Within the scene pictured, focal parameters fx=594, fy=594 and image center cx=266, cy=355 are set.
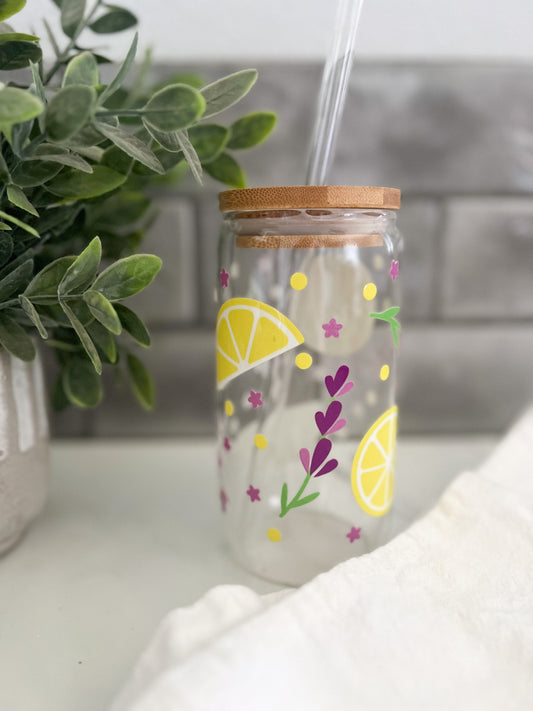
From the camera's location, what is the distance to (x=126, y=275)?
0.27 metres

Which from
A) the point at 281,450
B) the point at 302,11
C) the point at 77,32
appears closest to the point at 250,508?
the point at 281,450

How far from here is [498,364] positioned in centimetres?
56

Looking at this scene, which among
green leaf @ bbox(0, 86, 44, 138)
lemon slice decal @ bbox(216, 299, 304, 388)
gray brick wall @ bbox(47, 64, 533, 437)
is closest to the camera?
green leaf @ bbox(0, 86, 44, 138)

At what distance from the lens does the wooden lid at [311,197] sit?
29cm

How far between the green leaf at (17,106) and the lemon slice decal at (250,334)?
0.47 feet

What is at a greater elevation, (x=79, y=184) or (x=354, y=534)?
(x=79, y=184)

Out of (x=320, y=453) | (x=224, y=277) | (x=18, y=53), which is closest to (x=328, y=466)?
(x=320, y=453)

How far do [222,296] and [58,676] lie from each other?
0.22 m

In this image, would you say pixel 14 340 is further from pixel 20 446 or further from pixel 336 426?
pixel 336 426

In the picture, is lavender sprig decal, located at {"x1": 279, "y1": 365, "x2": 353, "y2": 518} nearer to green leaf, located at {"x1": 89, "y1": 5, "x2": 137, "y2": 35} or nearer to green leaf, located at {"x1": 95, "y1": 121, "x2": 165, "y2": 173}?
green leaf, located at {"x1": 95, "y1": 121, "x2": 165, "y2": 173}

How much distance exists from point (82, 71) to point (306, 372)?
0.27 m

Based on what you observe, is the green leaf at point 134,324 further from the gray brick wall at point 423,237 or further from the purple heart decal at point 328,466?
the gray brick wall at point 423,237

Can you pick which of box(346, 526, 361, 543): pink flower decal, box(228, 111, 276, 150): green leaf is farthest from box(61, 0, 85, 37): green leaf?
box(346, 526, 361, 543): pink flower decal

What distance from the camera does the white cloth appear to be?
0.21 meters
